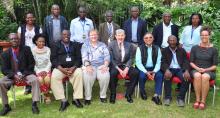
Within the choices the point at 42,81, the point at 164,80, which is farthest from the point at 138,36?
the point at 42,81

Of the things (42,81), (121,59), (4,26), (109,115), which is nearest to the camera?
(109,115)

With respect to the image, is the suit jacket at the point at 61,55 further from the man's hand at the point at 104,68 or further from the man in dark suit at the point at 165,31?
the man in dark suit at the point at 165,31

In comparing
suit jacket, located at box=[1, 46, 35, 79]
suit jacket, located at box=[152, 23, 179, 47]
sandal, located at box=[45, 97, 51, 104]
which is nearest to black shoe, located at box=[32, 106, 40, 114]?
sandal, located at box=[45, 97, 51, 104]

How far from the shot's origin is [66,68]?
7078 millimetres

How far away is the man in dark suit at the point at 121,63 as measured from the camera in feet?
23.7

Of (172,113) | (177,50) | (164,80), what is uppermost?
(177,50)

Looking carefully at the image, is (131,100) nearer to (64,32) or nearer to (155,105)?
(155,105)

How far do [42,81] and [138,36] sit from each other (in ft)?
7.55

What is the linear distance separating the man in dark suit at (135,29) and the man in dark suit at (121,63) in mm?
380

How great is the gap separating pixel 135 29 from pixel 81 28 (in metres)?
1.15

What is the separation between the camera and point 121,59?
747 centimetres

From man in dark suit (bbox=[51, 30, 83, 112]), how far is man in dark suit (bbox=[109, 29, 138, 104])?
661 mm

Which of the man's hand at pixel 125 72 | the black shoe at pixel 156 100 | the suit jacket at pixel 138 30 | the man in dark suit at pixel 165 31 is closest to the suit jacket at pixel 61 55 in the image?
the man's hand at pixel 125 72

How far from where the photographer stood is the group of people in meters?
6.82
